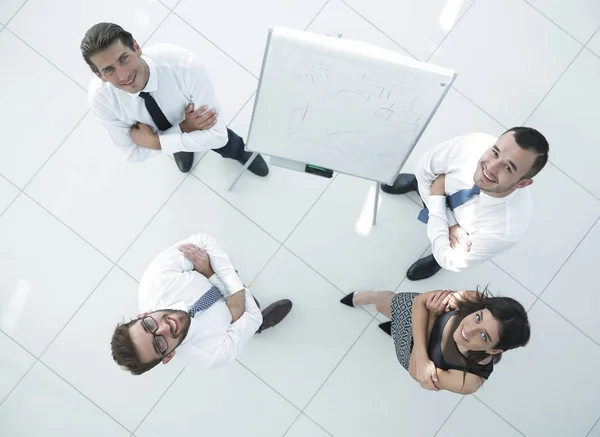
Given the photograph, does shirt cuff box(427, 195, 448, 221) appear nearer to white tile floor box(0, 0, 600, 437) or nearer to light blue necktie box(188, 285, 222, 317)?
white tile floor box(0, 0, 600, 437)

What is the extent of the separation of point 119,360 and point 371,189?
6.09 feet

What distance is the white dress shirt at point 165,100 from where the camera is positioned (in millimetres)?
2275

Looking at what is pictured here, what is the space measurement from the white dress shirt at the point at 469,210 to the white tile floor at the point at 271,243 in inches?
28.5

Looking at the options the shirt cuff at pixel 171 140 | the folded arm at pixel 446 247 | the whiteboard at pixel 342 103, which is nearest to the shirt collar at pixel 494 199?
the folded arm at pixel 446 247

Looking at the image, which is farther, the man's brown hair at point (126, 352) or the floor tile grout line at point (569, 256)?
the floor tile grout line at point (569, 256)

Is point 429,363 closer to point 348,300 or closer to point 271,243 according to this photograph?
point 348,300

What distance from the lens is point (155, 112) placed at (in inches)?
94.0

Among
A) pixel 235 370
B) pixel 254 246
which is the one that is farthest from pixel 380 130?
pixel 235 370

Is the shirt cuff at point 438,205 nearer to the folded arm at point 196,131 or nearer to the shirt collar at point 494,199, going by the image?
the shirt collar at point 494,199

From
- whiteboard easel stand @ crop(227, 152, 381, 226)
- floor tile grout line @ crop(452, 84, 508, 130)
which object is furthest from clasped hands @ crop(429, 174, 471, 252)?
floor tile grout line @ crop(452, 84, 508, 130)

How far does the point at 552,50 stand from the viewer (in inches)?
137

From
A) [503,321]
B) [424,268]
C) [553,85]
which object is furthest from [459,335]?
[553,85]

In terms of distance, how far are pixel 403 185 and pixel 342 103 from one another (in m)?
1.02

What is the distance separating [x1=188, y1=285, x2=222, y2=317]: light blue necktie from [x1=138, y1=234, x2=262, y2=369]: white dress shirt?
0.06 ft
